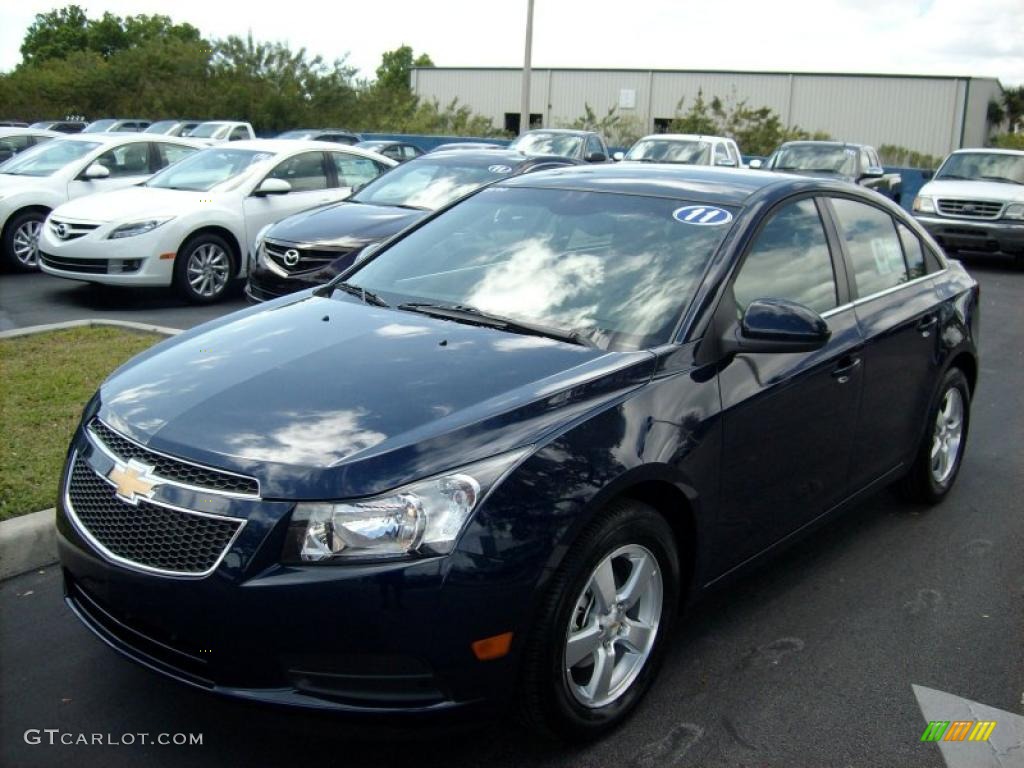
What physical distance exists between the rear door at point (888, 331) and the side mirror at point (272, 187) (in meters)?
7.55

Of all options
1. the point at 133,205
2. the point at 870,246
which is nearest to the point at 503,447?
the point at 870,246

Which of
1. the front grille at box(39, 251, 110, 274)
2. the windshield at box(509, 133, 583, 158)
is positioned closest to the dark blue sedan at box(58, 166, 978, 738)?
the front grille at box(39, 251, 110, 274)

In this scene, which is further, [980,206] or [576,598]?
[980,206]

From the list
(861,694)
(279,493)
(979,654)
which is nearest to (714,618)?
(861,694)

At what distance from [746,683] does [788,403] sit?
1.04 meters

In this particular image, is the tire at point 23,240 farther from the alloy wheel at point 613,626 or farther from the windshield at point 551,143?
the alloy wheel at point 613,626

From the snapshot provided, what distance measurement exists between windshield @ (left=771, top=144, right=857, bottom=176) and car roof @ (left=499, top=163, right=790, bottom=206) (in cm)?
1413

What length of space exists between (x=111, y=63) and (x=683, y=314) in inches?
1913

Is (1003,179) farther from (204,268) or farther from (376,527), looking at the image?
(376,527)

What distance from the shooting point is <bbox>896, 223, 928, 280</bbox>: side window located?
208 inches

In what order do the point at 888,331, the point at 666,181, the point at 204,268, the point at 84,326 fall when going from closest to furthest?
the point at 666,181 → the point at 888,331 → the point at 84,326 → the point at 204,268

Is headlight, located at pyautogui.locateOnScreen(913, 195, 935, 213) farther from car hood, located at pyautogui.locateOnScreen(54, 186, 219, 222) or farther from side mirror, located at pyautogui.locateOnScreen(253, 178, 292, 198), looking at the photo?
car hood, located at pyautogui.locateOnScreen(54, 186, 219, 222)

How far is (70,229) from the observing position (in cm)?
1066

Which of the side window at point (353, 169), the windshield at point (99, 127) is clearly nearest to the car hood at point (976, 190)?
the side window at point (353, 169)
